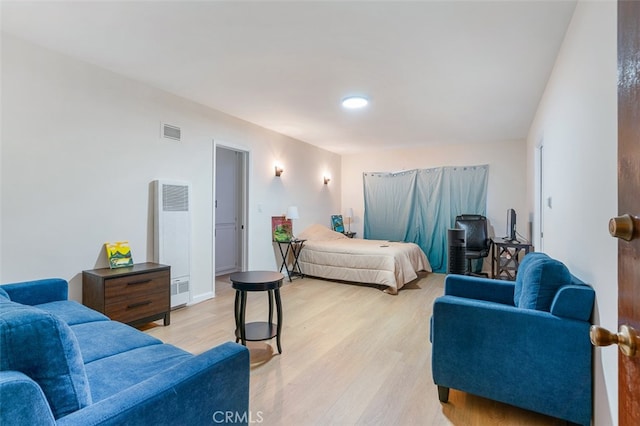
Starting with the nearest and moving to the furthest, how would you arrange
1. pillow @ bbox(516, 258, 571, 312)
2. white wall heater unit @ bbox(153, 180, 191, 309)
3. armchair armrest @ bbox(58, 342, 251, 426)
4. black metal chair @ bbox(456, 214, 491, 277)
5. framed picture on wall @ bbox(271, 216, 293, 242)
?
1. armchair armrest @ bbox(58, 342, 251, 426)
2. pillow @ bbox(516, 258, 571, 312)
3. white wall heater unit @ bbox(153, 180, 191, 309)
4. framed picture on wall @ bbox(271, 216, 293, 242)
5. black metal chair @ bbox(456, 214, 491, 277)

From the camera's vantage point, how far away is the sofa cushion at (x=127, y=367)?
1241 mm

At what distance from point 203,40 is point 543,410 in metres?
3.18

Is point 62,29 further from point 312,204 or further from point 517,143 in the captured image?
point 517,143

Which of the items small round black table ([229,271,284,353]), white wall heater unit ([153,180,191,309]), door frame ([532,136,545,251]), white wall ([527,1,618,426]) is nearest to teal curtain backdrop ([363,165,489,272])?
door frame ([532,136,545,251])

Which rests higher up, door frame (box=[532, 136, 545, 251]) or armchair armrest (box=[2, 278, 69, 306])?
door frame (box=[532, 136, 545, 251])

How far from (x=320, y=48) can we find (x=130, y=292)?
2.63m

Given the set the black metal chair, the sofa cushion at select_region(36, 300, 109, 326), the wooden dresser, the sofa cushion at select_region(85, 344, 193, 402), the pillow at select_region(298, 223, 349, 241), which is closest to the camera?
the sofa cushion at select_region(85, 344, 193, 402)

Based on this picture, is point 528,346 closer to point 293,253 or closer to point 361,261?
point 361,261

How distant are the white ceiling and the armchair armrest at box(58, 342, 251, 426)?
2.02 meters

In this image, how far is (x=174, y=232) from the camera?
3.48m

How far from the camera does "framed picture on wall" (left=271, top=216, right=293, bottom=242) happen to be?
16.7 ft

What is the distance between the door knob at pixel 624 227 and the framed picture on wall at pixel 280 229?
4637mm

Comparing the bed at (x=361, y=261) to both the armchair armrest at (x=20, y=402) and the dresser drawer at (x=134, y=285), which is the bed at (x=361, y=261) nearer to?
the dresser drawer at (x=134, y=285)

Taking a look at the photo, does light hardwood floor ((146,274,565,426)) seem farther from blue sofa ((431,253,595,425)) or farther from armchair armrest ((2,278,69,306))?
armchair armrest ((2,278,69,306))
